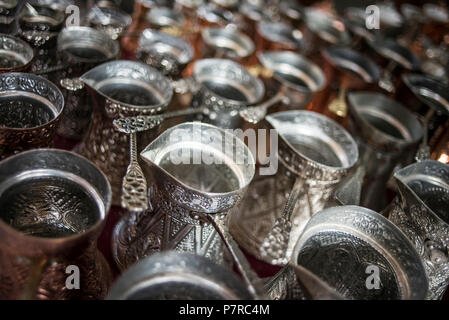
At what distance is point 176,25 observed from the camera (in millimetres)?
1673

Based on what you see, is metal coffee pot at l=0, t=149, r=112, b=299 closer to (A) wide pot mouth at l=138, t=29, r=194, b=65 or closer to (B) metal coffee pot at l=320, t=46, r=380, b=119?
→ (A) wide pot mouth at l=138, t=29, r=194, b=65

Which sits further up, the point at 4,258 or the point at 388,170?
the point at 4,258

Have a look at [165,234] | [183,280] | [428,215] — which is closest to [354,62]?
[428,215]

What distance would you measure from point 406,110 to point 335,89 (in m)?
0.26

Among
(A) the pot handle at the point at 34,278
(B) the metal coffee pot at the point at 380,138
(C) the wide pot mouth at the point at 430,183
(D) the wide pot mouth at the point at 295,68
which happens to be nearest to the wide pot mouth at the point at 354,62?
(D) the wide pot mouth at the point at 295,68

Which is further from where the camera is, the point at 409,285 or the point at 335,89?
the point at 335,89

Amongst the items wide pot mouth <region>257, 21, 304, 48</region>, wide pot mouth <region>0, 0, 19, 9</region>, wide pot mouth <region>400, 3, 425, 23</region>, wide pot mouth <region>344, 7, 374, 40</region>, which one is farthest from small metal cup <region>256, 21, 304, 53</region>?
wide pot mouth <region>0, 0, 19, 9</region>

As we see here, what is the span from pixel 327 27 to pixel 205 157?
136cm

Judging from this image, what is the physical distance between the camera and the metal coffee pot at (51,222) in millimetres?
631

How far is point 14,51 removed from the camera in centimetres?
99

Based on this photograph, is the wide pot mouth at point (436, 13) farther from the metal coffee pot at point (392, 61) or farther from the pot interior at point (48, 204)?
the pot interior at point (48, 204)

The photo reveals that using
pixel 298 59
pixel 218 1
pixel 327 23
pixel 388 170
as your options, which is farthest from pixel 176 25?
pixel 388 170

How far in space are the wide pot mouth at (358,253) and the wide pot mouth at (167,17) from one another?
112 centimetres
